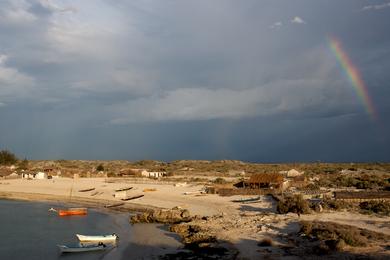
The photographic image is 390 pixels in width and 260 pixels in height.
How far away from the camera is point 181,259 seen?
26.0 metres

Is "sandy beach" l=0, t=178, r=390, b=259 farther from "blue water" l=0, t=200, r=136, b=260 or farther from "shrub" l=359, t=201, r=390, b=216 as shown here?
"blue water" l=0, t=200, r=136, b=260

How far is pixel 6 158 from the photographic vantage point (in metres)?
140

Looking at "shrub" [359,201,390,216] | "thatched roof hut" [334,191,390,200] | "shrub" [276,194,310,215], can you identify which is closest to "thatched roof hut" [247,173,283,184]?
"thatched roof hut" [334,191,390,200]

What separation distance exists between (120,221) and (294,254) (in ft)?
77.8

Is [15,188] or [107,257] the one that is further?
[15,188]

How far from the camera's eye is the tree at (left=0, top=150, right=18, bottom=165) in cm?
13888

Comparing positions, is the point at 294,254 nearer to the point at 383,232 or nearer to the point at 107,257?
the point at 383,232

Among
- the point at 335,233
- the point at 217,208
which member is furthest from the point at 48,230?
the point at 335,233

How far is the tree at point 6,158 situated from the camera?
13888cm

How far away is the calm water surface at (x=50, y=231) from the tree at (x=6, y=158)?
86.0 m

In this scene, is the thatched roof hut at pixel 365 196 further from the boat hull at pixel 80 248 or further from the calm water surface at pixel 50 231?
the boat hull at pixel 80 248

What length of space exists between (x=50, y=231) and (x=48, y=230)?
2.19 ft

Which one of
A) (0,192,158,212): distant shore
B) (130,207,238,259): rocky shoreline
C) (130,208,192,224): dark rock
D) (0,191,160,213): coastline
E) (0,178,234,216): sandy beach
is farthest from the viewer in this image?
(0,192,158,212): distant shore

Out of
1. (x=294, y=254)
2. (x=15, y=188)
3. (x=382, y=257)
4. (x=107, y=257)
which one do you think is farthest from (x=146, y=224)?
(x=15, y=188)
